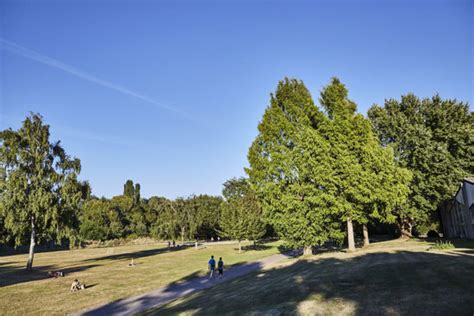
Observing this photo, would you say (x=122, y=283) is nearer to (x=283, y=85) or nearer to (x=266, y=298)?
(x=266, y=298)

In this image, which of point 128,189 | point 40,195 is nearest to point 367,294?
point 40,195

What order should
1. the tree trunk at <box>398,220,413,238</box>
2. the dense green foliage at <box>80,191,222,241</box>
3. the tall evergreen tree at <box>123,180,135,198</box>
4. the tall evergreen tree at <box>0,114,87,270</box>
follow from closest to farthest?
1. the tall evergreen tree at <box>0,114,87,270</box>
2. the tree trunk at <box>398,220,413,238</box>
3. the dense green foliage at <box>80,191,222,241</box>
4. the tall evergreen tree at <box>123,180,135,198</box>

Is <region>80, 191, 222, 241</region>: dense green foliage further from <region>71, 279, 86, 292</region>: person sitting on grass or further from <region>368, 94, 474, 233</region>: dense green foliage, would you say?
<region>368, 94, 474, 233</region>: dense green foliage

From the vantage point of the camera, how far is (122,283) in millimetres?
24047

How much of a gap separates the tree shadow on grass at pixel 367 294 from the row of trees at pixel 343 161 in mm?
10269

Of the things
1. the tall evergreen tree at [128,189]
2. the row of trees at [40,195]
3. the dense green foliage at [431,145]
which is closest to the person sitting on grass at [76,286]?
the row of trees at [40,195]

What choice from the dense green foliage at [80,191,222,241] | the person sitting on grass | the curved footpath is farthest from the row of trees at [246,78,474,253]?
the dense green foliage at [80,191,222,241]

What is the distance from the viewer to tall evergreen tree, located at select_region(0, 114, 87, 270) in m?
30.8

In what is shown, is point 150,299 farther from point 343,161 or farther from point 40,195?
point 40,195

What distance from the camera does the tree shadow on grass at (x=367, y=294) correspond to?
921 cm

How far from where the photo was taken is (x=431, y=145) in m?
32.7

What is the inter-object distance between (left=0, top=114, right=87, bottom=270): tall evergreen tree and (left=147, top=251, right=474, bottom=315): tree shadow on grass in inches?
927

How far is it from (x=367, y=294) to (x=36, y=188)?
1330 inches

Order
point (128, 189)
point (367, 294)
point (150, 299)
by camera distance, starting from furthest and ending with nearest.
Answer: point (128, 189), point (150, 299), point (367, 294)
